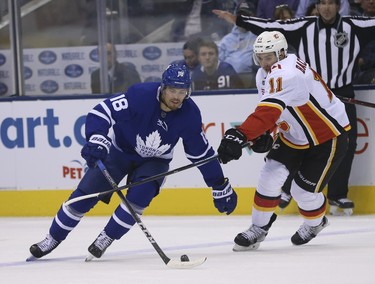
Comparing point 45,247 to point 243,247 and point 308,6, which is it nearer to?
point 243,247

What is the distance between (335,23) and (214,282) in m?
3.49

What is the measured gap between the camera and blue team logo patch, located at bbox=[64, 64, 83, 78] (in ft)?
28.2

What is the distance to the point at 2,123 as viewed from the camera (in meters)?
8.40

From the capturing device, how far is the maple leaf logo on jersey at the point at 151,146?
18.7 ft

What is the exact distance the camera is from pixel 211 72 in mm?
8336

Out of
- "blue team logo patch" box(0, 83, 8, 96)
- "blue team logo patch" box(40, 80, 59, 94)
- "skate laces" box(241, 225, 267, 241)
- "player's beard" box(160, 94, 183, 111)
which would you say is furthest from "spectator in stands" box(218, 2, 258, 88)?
"player's beard" box(160, 94, 183, 111)

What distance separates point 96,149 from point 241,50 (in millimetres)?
2976

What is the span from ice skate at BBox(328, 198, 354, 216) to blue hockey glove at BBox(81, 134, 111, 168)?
2681mm

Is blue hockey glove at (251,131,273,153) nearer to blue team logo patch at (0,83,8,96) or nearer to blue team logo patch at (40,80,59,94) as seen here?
blue team logo patch at (40,80,59,94)

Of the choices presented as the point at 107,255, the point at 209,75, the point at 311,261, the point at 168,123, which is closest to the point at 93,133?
the point at 168,123

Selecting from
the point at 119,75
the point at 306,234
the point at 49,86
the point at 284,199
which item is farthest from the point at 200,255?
the point at 49,86

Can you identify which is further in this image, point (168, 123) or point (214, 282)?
point (168, 123)

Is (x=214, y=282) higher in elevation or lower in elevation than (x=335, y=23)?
lower

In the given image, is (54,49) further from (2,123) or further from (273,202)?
(273,202)
